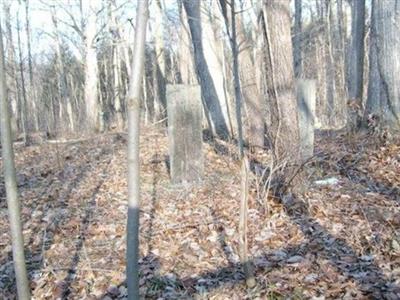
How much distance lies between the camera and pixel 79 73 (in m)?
37.7

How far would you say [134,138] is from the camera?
274cm

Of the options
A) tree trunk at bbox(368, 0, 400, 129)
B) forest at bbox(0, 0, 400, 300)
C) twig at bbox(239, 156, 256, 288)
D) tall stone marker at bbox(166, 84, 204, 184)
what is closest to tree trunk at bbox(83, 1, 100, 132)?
forest at bbox(0, 0, 400, 300)

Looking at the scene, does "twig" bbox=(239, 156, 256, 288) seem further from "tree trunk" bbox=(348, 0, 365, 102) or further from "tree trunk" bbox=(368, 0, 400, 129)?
"tree trunk" bbox=(348, 0, 365, 102)

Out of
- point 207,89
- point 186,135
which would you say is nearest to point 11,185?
point 186,135

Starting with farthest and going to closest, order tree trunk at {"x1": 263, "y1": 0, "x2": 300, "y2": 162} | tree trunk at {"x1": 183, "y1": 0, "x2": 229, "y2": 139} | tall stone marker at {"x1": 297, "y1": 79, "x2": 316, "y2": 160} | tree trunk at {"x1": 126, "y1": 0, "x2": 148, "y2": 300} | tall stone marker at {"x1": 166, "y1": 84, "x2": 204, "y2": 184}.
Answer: tree trunk at {"x1": 183, "y1": 0, "x2": 229, "y2": 139} → tall stone marker at {"x1": 297, "y1": 79, "x2": 316, "y2": 160} → tall stone marker at {"x1": 166, "y1": 84, "x2": 204, "y2": 184} → tree trunk at {"x1": 263, "y1": 0, "x2": 300, "y2": 162} → tree trunk at {"x1": 126, "y1": 0, "x2": 148, "y2": 300}

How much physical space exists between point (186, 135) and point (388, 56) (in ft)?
11.4

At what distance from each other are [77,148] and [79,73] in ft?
90.6

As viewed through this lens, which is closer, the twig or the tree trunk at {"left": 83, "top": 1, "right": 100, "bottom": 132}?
the twig

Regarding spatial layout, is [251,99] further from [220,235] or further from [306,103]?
[220,235]

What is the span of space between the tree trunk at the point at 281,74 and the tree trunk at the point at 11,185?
10.6ft

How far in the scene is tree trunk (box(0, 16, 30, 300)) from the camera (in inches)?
123

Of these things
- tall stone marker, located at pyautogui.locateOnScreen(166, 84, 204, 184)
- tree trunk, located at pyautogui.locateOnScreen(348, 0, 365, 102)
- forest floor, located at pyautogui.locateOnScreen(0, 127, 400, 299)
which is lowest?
forest floor, located at pyautogui.locateOnScreen(0, 127, 400, 299)

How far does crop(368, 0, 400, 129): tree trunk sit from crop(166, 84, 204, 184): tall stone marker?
3.04m

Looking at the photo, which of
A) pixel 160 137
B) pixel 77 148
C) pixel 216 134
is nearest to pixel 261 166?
pixel 216 134
